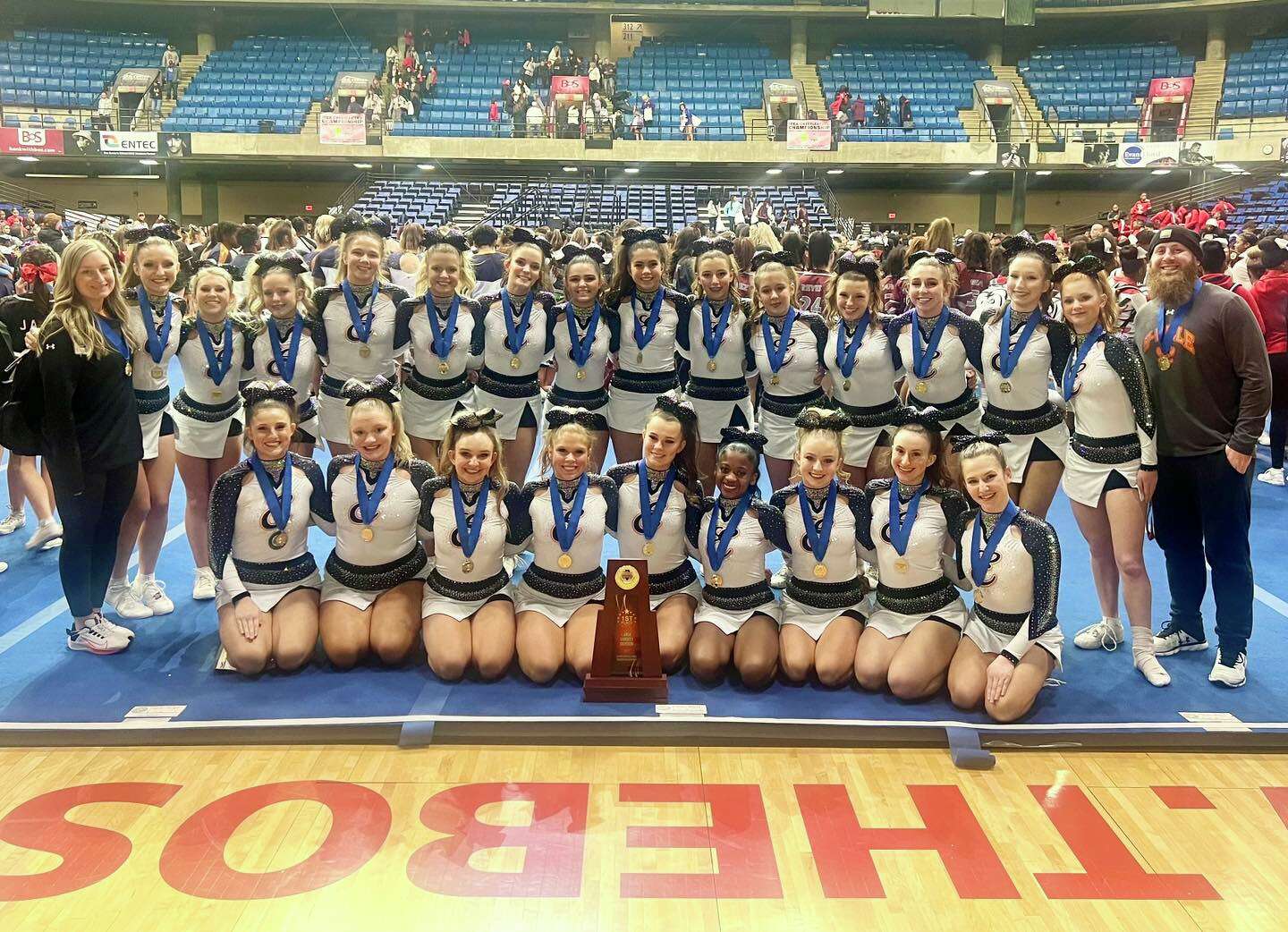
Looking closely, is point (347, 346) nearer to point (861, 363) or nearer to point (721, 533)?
point (721, 533)

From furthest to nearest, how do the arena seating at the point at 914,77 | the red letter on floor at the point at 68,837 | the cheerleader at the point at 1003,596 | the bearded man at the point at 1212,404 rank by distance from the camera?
the arena seating at the point at 914,77
the bearded man at the point at 1212,404
the cheerleader at the point at 1003,596
the red letter on floor at the point at 68,837

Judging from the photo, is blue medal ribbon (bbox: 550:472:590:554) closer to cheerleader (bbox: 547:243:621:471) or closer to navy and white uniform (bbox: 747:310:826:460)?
cheerleader (bbox: 547:243:621:471)

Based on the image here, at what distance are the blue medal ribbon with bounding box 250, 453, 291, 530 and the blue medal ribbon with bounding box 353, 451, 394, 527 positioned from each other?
0.79ft

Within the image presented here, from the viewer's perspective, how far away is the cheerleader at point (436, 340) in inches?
164

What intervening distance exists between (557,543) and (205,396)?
158 centimetres

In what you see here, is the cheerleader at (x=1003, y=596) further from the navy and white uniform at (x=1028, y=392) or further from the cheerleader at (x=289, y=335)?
the cheerleader at (x=289, y=335)

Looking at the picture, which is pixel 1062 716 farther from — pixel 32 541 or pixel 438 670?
pixel 32 541

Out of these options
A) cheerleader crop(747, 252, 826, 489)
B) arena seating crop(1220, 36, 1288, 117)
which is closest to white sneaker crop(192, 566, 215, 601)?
cheerleader crop(747, 252, 826, 489)

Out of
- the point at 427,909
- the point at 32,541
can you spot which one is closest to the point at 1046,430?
the point at 427,909

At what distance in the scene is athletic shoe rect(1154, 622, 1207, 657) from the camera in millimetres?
3840

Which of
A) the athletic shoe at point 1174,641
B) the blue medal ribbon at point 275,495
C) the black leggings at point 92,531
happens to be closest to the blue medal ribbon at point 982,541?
the athletic shoe at point 1174,641

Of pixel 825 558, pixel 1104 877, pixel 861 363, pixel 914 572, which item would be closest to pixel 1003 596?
pixel 914 572

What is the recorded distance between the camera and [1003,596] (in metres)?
3.31

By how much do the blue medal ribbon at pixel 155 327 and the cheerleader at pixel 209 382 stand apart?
2.8 inches
